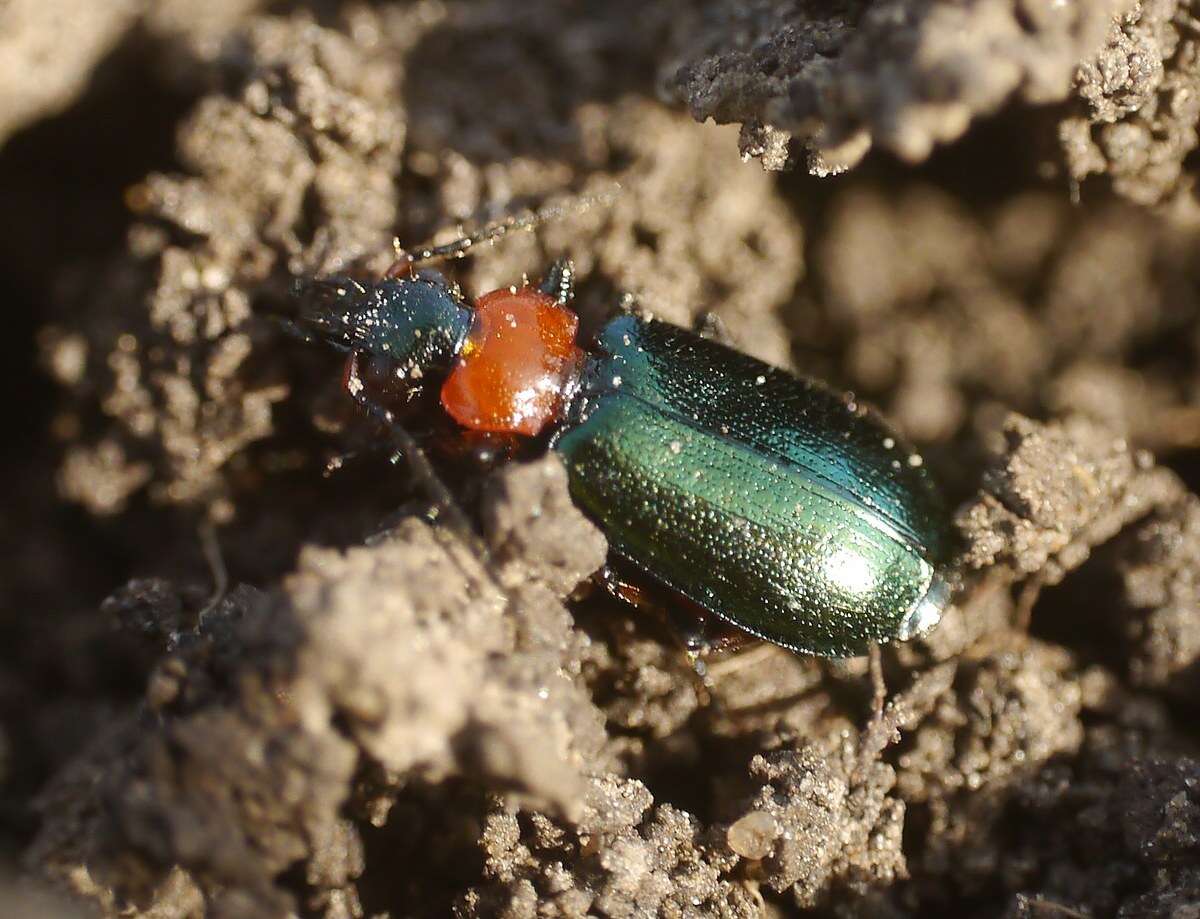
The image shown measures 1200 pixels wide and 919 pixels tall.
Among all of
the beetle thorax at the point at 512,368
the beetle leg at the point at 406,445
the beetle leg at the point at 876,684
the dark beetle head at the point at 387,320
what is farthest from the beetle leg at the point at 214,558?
the beetle leg at the point at 876,684

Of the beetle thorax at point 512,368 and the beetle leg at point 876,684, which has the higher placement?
the beetle thorax at point 512,368

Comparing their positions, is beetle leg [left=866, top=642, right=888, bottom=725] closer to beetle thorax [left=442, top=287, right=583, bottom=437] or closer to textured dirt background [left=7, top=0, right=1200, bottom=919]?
textured dirt background [left=7, top=0, right=1200, bottom=919]

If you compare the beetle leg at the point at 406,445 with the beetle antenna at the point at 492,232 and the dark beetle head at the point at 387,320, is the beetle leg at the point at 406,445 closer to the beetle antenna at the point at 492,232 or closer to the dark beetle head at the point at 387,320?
the dark beetle head at the point at 387,320

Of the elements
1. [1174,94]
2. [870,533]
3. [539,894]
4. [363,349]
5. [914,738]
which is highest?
[1174,94]

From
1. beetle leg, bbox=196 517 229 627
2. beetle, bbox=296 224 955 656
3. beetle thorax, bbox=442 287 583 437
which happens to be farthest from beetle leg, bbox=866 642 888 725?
beetle leg, bbox=196 517 229 627

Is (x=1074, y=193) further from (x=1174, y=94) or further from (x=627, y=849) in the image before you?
(x=627, y=849)

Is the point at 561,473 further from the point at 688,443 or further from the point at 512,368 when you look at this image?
the point at 512,368

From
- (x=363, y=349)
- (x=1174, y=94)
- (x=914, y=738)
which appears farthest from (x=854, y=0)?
(x=914, y=738)
